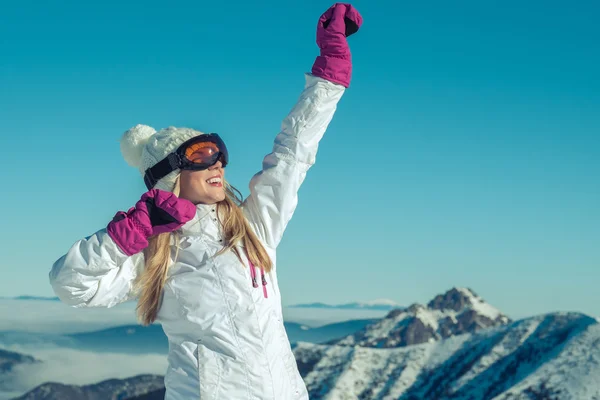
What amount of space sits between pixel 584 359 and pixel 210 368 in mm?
28558

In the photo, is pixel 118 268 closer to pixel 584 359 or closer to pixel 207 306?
pixel 207 306

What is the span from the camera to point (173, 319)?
403 centimetres

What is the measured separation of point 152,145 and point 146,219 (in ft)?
3.01

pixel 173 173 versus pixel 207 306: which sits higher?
pixel 173 173

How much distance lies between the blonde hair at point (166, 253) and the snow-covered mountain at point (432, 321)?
51.1m

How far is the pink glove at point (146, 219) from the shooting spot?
360cm

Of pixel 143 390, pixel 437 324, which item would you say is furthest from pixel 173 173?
pixel 437 324

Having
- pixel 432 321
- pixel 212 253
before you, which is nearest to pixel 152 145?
pixel 212 253

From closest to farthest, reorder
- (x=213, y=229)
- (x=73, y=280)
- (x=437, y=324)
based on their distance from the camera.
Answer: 1. (x=73, y=280)
2. (x=213, y=229)
3. (x=437, y=324)

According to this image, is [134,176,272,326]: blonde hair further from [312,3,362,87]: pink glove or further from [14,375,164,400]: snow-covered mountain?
[14,375,164,400]: snow-covered mountain

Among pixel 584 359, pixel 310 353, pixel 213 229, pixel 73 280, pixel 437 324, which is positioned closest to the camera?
pixel 73 280

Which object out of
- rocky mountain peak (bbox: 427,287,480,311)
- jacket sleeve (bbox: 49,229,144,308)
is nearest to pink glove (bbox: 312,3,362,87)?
jacket sleeve (bbox: 49,229,144,308)

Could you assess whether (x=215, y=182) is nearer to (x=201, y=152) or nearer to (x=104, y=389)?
(x=201, y=152)

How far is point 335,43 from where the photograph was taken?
4363 millimetres
